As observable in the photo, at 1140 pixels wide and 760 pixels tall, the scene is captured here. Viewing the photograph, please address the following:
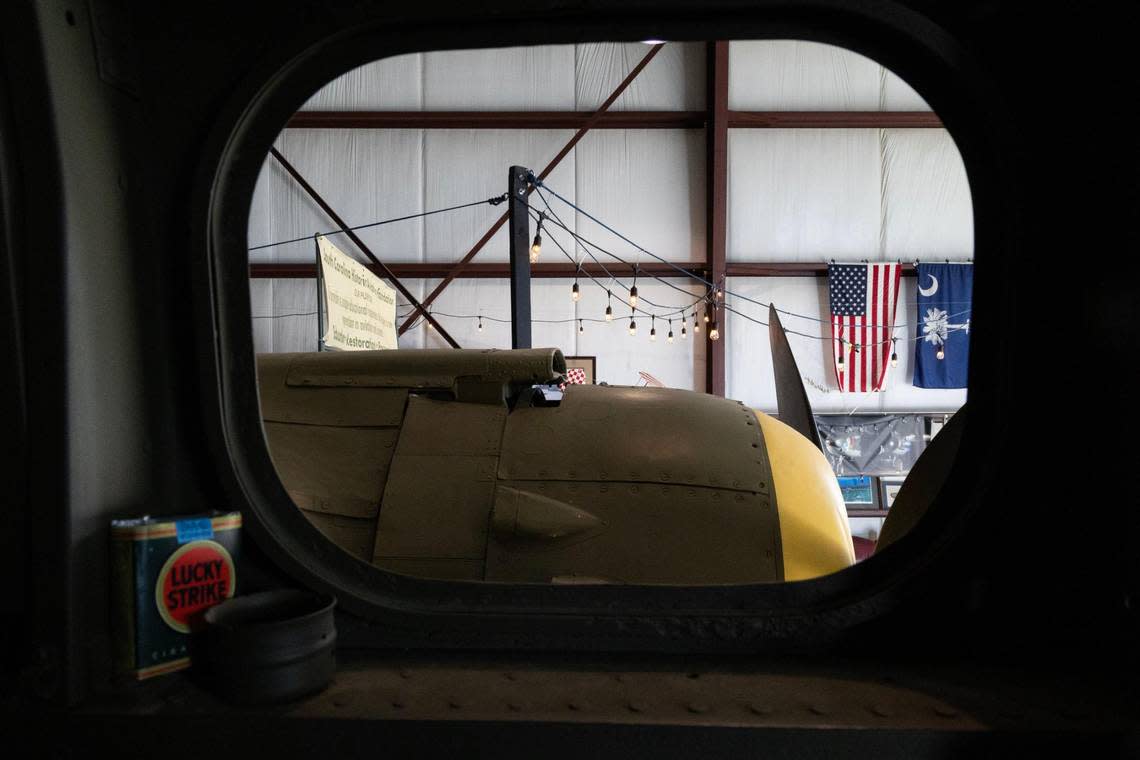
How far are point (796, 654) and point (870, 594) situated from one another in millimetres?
156

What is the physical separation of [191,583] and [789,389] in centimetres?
276

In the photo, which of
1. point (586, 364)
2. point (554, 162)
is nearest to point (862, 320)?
point (586, 364)

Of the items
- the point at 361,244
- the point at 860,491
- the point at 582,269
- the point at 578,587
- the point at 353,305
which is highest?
the point at 361,244

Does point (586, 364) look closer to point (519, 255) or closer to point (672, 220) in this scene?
point (672, 220)

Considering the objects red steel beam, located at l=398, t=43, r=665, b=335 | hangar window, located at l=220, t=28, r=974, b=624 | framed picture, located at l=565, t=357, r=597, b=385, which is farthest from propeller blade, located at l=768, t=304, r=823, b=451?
red steel beam, located at l=398, t=43, r=665, b=335

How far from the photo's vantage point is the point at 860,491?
887 cm

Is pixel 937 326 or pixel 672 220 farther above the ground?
pixel 672 220

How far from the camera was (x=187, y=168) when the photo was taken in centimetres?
103

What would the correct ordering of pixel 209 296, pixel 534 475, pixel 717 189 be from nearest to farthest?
→ pixel 209 296 → pixel 534 475 → pixel 717 189

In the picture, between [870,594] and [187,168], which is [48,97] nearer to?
[187,168]

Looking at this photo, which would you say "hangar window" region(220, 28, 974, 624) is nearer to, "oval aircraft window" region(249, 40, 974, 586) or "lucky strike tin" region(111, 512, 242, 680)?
"oval aircraft window" region(249, 40, 974, 586)

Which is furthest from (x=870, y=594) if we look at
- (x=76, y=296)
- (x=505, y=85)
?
(x=505, y=85)

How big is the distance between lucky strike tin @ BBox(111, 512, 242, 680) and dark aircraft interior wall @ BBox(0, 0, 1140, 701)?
3cm

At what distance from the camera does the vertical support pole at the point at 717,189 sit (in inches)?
344
